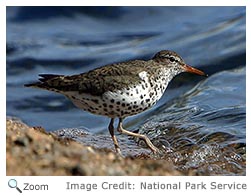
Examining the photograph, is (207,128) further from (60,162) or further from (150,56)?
(150,56)

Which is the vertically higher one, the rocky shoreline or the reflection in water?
the rocky shoreline

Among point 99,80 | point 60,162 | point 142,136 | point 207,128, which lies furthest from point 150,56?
point 60,162

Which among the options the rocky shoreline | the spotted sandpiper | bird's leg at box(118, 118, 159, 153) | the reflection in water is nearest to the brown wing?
the spotted sandpiper

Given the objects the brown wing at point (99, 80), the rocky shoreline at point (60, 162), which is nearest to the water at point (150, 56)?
the brown wing at point (99, 80)

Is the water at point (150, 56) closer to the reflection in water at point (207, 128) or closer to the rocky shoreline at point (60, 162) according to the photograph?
the reflection in water at point (207, 128)

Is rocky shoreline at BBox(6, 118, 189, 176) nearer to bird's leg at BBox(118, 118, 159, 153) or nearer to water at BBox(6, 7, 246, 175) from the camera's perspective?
water at BBox(6, 7, 246, 175)
